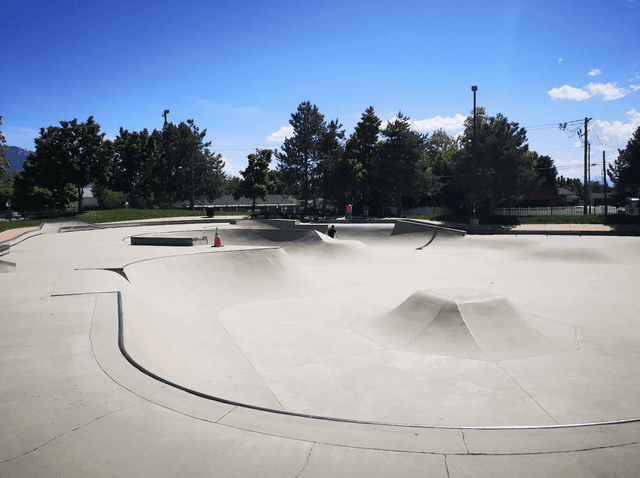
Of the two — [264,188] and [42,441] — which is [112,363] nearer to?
[42,441]

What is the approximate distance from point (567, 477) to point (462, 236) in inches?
939

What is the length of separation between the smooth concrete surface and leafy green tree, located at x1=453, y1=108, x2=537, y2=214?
2133cm

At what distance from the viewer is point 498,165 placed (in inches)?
1416

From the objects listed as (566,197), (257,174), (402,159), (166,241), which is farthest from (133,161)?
(566,197)

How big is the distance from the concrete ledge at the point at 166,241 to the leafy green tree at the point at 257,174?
46.4 m

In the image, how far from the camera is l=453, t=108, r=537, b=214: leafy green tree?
35531 mm

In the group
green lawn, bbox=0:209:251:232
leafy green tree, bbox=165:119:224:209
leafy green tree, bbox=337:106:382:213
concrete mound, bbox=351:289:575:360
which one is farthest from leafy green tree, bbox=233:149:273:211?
concrete mound, bbox=351:289:575:360

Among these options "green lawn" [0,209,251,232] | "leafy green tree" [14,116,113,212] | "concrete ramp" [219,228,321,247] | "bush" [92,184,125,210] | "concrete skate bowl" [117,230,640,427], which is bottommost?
"concrete skate bowl" [117,230,640,427]

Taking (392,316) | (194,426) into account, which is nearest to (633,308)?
(392,316)

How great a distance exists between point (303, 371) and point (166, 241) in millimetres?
13615

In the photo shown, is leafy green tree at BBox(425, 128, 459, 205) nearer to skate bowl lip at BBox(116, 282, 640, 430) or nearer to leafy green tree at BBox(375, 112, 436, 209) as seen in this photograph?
leafy green tree at BBox(375, 112, 436, 209)

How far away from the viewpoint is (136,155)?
2243 inches

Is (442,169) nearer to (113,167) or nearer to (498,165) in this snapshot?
(498,165)

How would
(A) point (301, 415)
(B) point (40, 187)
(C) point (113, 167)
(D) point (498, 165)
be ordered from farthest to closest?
(B) point (40, 187), (C) point (113, 167), (D) point (498, 165), (A) point (301, 415)
